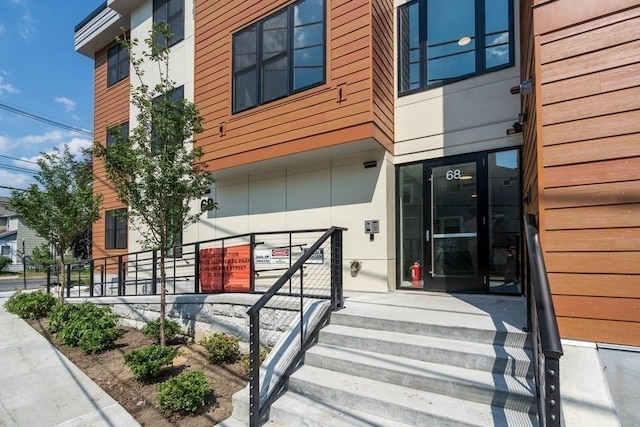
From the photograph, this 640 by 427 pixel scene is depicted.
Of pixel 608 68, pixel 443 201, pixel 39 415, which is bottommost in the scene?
pixel 39 415

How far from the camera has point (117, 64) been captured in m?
12.1

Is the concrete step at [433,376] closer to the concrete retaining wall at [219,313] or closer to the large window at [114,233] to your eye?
the concrete retaining wall at [219,313]

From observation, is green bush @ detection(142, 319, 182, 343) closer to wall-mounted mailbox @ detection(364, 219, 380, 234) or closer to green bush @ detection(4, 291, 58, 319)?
wall-mounted mailbox @ detection(364, 219, 380, 234)

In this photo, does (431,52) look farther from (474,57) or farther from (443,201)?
(443,201)

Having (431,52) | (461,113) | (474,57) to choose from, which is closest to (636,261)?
(461,113)

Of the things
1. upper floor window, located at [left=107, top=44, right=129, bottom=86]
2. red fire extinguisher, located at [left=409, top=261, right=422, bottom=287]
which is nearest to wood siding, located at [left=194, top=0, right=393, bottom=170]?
red fire extinguisher, located at [left=409, top=261, right=422, bottom=287]

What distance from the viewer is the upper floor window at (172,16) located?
9.49m

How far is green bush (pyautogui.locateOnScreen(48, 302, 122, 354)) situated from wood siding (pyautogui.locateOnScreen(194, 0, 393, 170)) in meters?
3.28

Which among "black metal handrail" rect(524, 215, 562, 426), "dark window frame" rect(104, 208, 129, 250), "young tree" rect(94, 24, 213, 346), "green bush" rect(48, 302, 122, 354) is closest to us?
"black metal handrail" rect(524, 215, 562, 426)

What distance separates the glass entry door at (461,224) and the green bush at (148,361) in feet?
12.0

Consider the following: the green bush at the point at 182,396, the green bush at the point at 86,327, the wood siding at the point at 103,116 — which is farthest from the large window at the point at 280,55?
the wood siding at the point at 103,116

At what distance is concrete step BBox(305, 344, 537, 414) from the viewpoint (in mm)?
2541

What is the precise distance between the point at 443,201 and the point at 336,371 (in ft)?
11.4

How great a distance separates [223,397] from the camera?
366 centimetres
